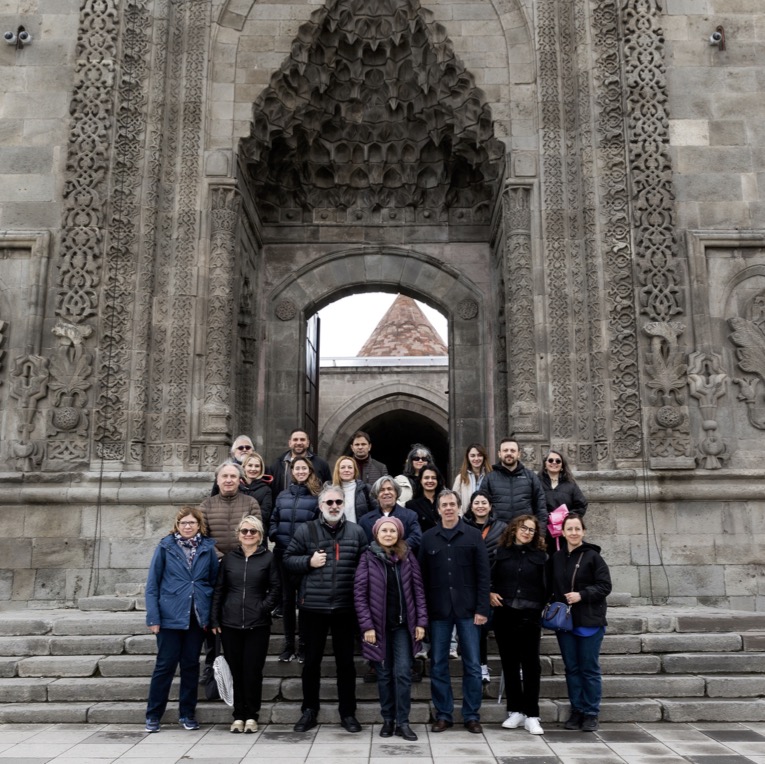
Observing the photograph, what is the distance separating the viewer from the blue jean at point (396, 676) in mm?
5848

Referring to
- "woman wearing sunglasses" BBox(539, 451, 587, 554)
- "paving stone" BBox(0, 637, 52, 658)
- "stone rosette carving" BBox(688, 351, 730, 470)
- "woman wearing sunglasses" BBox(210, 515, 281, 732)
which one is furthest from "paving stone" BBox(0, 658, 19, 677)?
"stone rosette carving" BBox(688, 351, 730, 470)

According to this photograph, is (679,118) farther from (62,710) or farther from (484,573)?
(62,710)

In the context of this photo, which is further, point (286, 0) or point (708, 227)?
point (286, 0)

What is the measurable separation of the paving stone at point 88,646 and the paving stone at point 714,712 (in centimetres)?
479

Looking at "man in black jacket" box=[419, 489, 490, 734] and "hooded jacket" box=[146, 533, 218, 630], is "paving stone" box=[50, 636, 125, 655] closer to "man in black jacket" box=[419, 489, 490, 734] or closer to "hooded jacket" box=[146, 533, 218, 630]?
"hooded jacket" box=[146, 533, 218, 630]

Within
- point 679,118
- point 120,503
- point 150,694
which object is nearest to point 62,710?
point 150,694

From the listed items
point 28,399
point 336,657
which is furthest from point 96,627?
point 28,399

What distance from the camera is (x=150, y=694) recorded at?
6055 mm

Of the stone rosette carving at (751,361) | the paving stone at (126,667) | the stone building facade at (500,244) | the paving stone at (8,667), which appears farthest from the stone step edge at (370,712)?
the stone rosette carving at (751,361)

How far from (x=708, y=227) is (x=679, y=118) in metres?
1.58

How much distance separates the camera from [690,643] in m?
7.17

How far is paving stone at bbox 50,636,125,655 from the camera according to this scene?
283 inches

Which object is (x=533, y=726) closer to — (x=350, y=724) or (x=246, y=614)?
(x=350, y=724)

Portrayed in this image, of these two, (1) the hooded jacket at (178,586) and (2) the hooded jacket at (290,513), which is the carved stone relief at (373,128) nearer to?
(2) the hooded jacket at (290,513)
